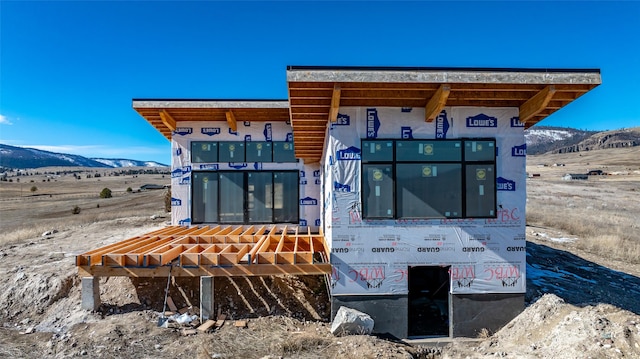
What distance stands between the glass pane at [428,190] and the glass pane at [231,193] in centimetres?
657

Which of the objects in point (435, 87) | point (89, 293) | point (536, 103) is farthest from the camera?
point (89, 293)

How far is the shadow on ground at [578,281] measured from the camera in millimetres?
7852

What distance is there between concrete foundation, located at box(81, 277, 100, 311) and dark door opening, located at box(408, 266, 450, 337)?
21.6 feet

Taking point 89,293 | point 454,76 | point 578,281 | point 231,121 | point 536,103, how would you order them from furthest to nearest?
1. point 231,121
2. point 578,281
3. point 89,293
4. point 536,103
5. point 454,76

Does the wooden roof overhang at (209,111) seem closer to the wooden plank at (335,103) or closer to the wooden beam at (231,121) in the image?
the wooden beam at (231,121)

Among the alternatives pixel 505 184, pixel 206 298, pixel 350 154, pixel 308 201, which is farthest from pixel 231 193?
pixel 505 184

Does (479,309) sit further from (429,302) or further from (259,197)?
(259,197)

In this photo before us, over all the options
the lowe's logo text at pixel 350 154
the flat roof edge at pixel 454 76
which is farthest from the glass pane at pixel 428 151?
the flat roof edge at pixel 454 76

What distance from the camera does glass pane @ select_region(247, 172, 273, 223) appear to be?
11.4 metres

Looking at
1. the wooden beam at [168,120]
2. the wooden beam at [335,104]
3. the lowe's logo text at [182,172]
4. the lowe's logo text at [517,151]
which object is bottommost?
the lowe's logo text at [182,172]

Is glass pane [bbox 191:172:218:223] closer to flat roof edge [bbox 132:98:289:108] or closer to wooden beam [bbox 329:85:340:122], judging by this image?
flat roof edge [bbox 132:98:289:108]

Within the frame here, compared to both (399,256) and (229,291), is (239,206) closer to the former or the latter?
(229,291)

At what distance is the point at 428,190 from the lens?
21.3 ft

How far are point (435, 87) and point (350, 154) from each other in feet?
6.57
